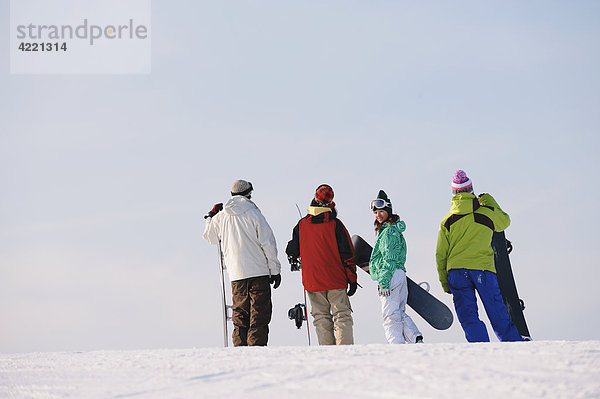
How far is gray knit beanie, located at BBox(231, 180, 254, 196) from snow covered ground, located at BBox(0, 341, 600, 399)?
342 centimetres

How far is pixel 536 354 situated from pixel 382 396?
1194 millimetres

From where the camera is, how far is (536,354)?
3611 millimetres

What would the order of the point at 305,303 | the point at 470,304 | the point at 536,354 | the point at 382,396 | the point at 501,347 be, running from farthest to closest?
1. the point at 305,303
2. the point at 470,304
3. the point at 501,347
4. the point at 536,354
5. the point at 382,396

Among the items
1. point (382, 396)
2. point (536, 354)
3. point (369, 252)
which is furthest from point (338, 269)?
point (382, 396)

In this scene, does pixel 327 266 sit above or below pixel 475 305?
above

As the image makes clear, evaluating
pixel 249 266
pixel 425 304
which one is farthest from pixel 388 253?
pixel 249 266

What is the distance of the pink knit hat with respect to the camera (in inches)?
281

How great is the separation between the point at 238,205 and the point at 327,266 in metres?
1.21

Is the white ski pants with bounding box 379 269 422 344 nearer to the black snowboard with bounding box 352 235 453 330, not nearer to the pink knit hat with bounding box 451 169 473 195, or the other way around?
the black snowboard with bounding box 352 235 453 330

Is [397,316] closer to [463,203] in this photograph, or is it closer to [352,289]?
[352,289]

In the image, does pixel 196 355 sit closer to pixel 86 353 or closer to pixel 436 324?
pixel 86 353

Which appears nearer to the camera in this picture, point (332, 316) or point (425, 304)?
point (332, 316)

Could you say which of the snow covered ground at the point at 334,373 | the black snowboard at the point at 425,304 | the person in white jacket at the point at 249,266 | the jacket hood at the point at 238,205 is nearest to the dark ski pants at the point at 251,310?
the person in white jacket at the point at 249,266

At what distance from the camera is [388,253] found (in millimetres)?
7156
